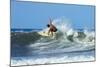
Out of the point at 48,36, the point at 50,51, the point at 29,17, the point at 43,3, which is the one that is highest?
the point at 43,3

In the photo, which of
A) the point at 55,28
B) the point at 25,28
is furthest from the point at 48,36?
the point at 25,28

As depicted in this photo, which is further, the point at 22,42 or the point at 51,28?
the point at 51,28

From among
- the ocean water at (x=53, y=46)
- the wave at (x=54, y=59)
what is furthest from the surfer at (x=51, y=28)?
the wave at (x=54, y=59)

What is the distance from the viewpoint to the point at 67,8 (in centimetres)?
230

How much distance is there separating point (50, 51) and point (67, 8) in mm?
492

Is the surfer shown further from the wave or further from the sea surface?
the wave

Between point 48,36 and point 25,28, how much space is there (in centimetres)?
26

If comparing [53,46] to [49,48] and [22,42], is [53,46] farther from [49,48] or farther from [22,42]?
[22,42]

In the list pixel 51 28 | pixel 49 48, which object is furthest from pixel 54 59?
pixel 51 28

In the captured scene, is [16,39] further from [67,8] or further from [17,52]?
[67,8]

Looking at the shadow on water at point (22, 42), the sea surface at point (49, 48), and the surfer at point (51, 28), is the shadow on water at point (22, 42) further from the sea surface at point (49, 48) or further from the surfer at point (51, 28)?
the surfer at point (51, 28)

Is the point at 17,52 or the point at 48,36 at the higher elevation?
the point at 48,36

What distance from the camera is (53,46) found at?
224 centimetres
